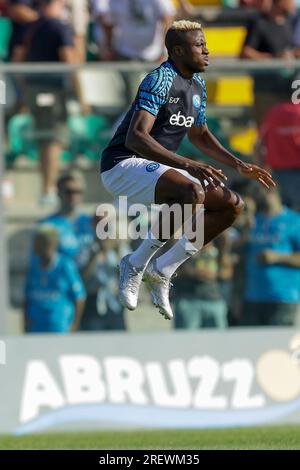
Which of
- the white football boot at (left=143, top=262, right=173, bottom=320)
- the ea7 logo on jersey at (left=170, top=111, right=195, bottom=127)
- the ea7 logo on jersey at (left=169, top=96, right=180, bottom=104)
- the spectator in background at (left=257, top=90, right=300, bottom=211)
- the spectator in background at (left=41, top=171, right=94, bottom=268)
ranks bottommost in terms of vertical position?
the white football boot at (left=143, top=262, right=173, bottom=320)

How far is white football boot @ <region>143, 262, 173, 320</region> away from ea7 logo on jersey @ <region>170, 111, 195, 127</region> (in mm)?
1258

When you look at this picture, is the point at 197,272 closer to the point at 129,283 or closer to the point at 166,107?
the point at 129,283

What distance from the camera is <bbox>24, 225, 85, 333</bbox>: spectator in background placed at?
1409 centimetres

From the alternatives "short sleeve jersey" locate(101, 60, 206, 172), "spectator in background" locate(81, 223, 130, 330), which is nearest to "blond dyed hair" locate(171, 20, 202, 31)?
"short sleeve jersey" locate(101, 60, 206, 172)

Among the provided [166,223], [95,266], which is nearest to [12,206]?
[95,266]

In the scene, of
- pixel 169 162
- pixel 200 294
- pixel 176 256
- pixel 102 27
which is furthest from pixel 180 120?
pixel 102 27

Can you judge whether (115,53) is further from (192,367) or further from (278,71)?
(192,367)

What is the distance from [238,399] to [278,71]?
3.54 meters

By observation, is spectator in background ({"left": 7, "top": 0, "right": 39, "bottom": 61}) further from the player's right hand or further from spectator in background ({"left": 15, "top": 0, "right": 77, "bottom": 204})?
the player's right hand

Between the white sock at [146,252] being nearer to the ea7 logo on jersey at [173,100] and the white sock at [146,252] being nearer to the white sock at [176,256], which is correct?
the white sock at [176,256]

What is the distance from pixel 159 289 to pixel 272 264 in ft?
14.0

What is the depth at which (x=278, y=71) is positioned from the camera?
46.0 ft

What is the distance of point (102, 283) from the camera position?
1400 centimetres

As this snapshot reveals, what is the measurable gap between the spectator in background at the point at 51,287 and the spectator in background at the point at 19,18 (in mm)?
2921
